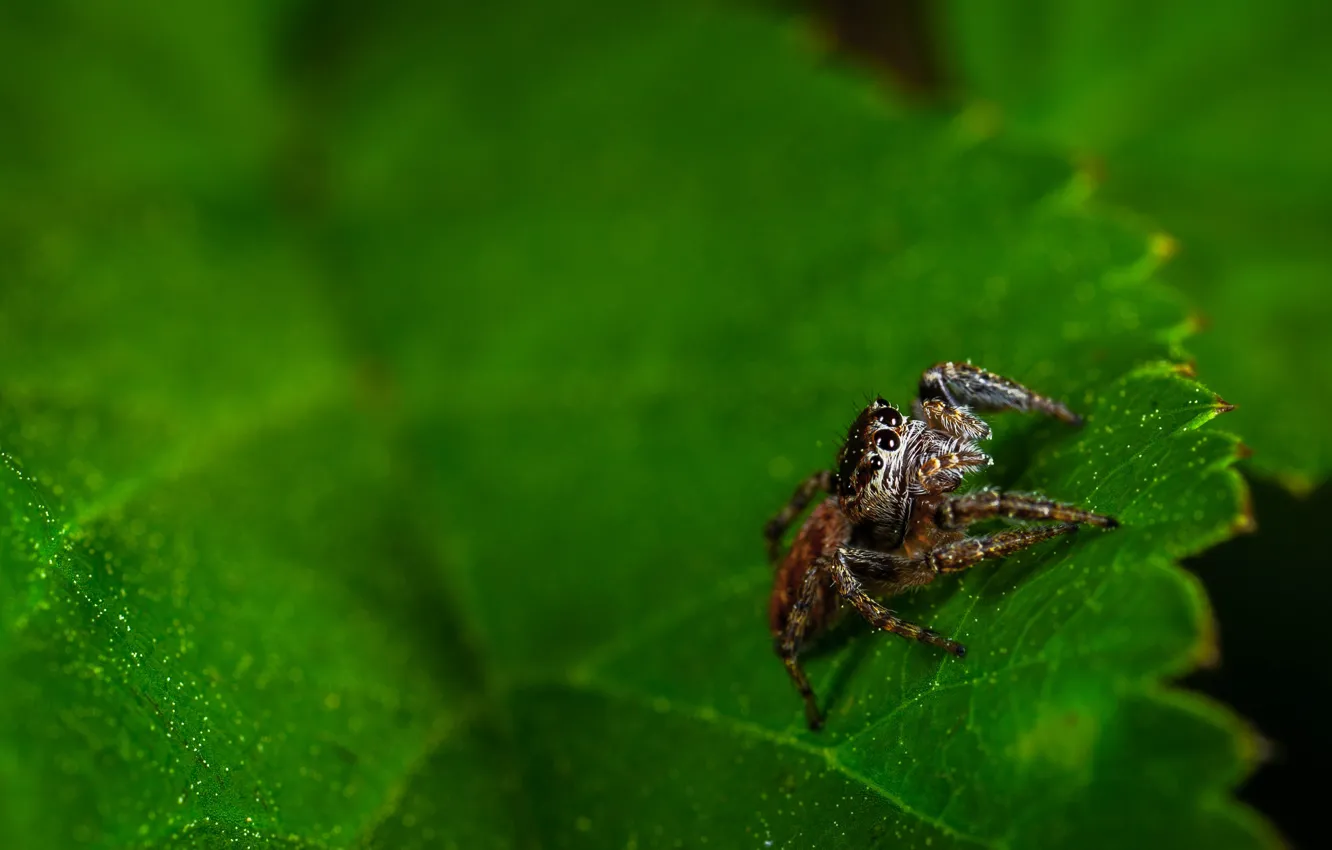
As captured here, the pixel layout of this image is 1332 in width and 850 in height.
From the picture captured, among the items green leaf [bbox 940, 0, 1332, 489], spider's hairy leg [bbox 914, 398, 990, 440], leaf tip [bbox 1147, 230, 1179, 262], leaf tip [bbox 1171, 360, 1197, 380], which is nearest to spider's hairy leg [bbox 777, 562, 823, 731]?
spider's hairy leg [bbox 914, 398, 990, 440]

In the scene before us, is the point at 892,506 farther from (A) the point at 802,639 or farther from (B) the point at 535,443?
(B) the point at 535,443

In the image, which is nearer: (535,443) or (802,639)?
(802,639)

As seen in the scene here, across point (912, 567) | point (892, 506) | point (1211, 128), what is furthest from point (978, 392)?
point (1211, 128)

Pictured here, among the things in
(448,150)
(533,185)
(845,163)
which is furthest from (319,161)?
(845,163)

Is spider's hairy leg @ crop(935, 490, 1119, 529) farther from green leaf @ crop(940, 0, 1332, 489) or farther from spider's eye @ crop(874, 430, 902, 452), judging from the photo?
green leaf @ crop(940, 0, 1332, 489)

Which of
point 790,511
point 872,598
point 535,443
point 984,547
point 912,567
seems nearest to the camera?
point 984,547

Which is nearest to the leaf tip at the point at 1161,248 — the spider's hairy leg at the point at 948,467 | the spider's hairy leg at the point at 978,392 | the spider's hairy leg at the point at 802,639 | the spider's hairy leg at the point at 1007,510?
the spider's hairy leg at the point at 978,392

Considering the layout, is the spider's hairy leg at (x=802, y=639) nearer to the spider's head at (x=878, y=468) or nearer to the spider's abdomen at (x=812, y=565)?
the spider's abdomen at (x=812, y=565)
